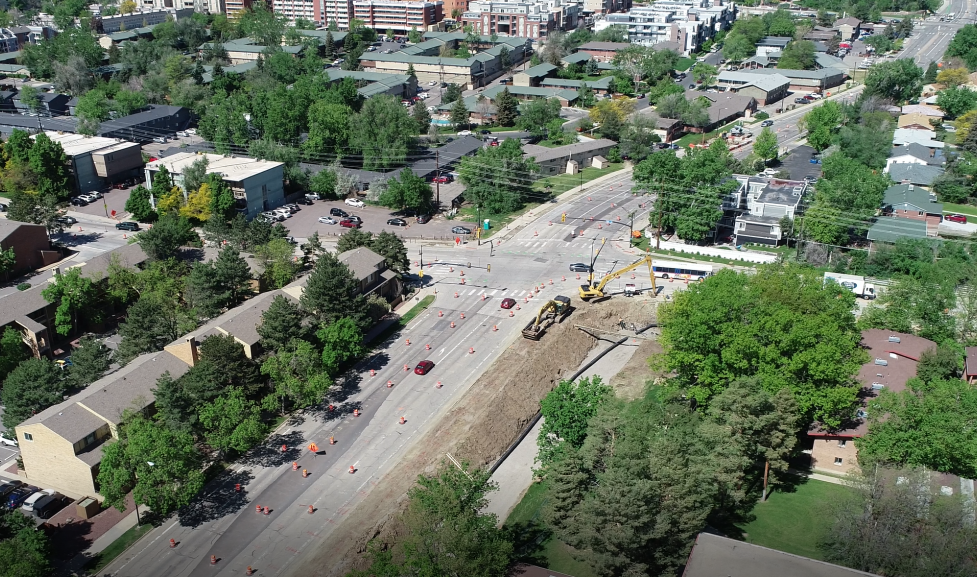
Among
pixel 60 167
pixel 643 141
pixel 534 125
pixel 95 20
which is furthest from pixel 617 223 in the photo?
pixel 95 20

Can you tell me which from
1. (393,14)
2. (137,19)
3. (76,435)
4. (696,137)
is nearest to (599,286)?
(76,435)

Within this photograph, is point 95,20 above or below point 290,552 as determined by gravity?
above

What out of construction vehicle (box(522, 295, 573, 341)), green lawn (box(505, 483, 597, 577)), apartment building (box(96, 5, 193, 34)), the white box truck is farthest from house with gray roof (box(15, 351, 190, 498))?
apartment building (box(96, 5, 193, 34))

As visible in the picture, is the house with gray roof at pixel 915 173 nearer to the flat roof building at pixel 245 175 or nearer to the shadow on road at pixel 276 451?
the flat roof building at pixel 245 175

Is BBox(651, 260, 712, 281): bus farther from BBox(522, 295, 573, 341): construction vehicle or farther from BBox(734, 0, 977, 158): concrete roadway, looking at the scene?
BBox(734, 0, 977, 158): concrete roadway

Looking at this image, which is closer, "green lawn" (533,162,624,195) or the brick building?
the brick building

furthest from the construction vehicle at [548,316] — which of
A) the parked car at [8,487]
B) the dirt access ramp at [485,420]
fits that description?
the parked car at [8,487]

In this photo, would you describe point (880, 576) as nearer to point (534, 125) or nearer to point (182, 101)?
point (534, 125)
